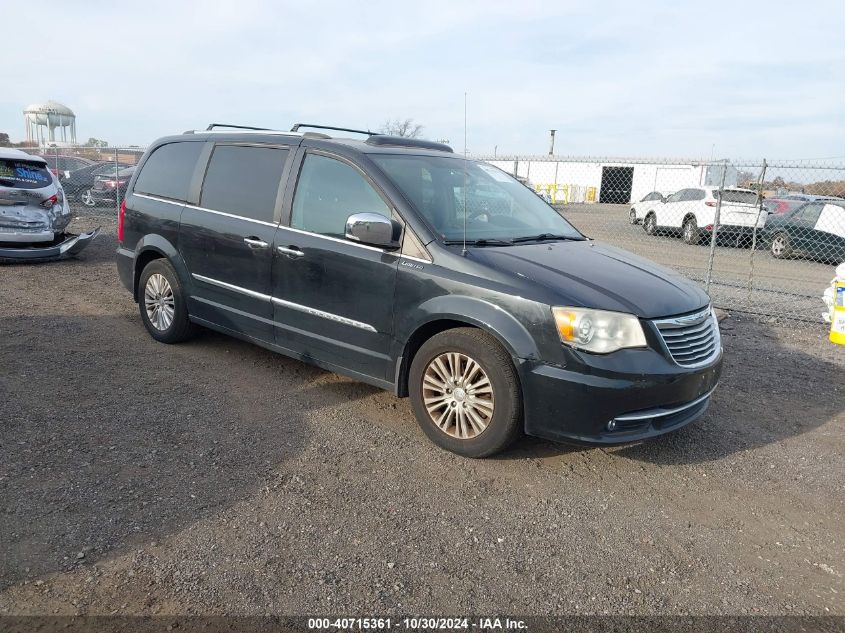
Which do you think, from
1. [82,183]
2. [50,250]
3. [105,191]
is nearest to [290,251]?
[50,250]

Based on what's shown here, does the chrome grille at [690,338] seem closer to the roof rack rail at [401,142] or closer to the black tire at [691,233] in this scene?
the roof rack rail at [401,142]

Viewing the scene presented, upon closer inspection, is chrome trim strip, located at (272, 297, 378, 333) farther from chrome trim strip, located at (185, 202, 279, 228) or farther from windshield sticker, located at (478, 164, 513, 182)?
windshield sticker, located at (478, 164, 513, 182)

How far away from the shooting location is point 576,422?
11.2 feet

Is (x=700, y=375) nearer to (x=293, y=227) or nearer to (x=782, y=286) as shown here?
(x=293, y=227)

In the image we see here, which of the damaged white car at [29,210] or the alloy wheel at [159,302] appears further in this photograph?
the damaged white car at [29,210]

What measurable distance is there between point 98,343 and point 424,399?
11.4 feet

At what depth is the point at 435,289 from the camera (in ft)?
12.5

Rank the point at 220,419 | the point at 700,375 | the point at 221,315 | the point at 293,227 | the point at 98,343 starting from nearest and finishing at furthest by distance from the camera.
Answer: the point at 700,375 < the point at 220,419 < the point at 293,227 < the point at 221,315 < the point at 98,343

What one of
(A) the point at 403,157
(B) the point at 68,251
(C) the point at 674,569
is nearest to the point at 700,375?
(C) the point at 674,569

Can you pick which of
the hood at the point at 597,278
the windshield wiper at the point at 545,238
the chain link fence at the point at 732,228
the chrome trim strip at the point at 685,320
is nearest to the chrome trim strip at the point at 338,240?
A: the hood at the point at 597,278

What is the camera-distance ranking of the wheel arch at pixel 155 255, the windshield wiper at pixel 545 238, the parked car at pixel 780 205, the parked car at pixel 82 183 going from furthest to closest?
the parked car at pixel 82 183 → the parked car at pixel 780 205 → the wheel arch at pixel 155 255 → the windshield wiper at pixel 545 238

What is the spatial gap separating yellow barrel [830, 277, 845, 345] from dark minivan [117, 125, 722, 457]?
3600mm

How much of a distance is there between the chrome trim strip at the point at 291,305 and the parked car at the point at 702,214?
37.7 feet

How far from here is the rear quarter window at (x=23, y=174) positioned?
9117 millimetres
